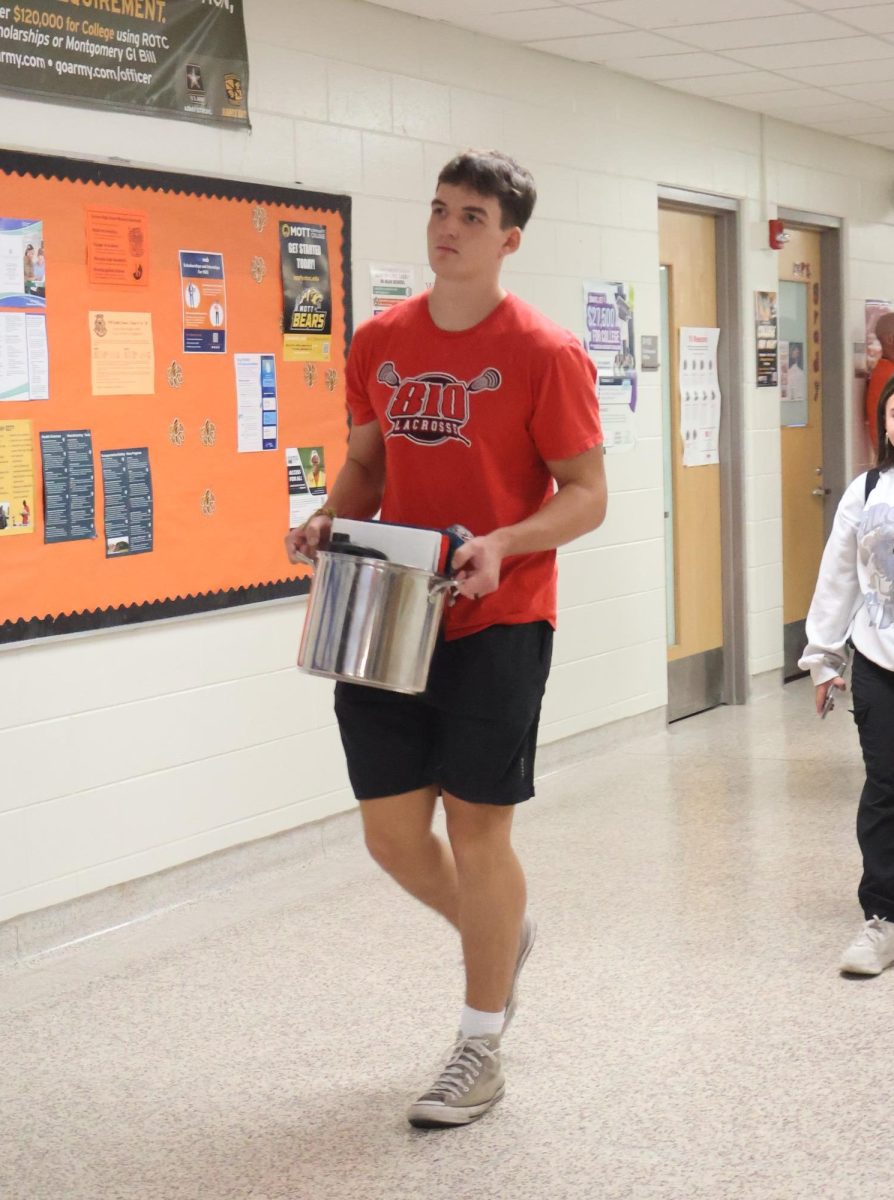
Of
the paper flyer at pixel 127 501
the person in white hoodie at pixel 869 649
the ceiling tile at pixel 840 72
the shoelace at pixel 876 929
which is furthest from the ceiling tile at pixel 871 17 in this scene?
the shoelace at pixel 876 929

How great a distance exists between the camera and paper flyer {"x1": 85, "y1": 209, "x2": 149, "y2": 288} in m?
3.92

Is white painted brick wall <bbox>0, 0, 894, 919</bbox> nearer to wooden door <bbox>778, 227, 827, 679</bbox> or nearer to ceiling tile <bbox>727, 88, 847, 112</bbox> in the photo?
ceiling tile <bbox>727, 88, 847, 112</bbox>

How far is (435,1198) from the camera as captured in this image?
253 centimetres

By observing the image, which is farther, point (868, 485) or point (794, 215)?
point (794, 215)

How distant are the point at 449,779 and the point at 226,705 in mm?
1823

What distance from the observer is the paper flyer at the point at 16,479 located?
3.71m

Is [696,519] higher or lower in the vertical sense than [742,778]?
higher

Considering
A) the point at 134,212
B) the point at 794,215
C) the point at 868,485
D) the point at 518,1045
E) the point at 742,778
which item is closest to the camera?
the point at 518,1045

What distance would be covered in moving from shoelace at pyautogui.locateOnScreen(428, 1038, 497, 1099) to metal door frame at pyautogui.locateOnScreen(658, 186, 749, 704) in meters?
4.52

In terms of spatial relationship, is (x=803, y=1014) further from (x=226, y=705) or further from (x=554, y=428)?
(x=226, y=705)

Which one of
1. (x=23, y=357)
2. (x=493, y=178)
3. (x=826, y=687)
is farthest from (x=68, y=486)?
(x=826, y=687)

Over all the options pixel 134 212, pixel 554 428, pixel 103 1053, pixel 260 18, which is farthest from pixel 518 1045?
pixel 260 18

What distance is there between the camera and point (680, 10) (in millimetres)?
5195

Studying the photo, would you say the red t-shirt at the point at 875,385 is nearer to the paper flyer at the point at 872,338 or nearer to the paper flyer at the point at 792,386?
the paper flyer at the point at 872,338
